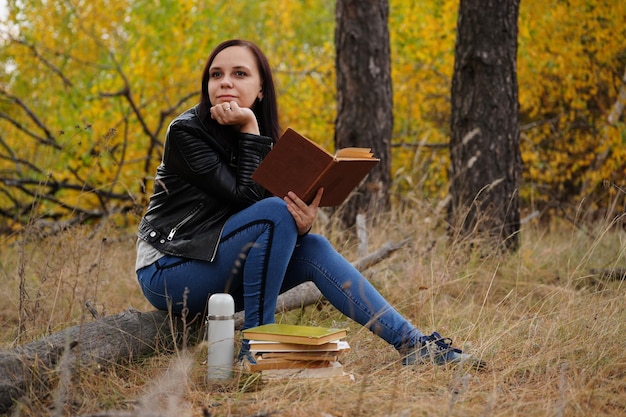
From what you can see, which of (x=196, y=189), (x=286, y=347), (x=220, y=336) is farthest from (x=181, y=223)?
(x=286, y=347)

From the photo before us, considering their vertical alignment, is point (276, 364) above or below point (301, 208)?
below

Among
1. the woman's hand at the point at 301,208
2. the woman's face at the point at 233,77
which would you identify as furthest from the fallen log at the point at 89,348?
Result: the woman's face at the point at 233,77

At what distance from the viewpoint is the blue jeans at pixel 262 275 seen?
281cm

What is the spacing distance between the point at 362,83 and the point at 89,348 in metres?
3.67

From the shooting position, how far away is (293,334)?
2549mm

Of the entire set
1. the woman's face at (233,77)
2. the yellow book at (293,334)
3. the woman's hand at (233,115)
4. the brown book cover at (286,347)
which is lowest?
the brown book cover at (286,347)

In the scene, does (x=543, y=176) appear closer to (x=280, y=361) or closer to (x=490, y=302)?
(x=490, y=302)

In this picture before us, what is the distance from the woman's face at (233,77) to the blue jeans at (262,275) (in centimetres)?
56

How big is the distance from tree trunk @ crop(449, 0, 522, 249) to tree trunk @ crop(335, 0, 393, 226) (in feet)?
2.93

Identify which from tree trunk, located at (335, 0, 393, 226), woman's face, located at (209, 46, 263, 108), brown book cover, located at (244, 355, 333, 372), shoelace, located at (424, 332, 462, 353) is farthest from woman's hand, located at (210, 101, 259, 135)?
tree trunk, located at (335, 0, 393, 226)

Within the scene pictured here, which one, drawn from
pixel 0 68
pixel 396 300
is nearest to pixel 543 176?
pixel 396 300

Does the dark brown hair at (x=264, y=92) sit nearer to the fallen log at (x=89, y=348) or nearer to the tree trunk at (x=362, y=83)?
the fallen log at (x=89, y=348)

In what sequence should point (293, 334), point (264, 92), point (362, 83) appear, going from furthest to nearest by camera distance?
point (362, 83) < point (264, 92) < point (293, 334)

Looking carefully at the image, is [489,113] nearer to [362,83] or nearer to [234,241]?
[362,83]
